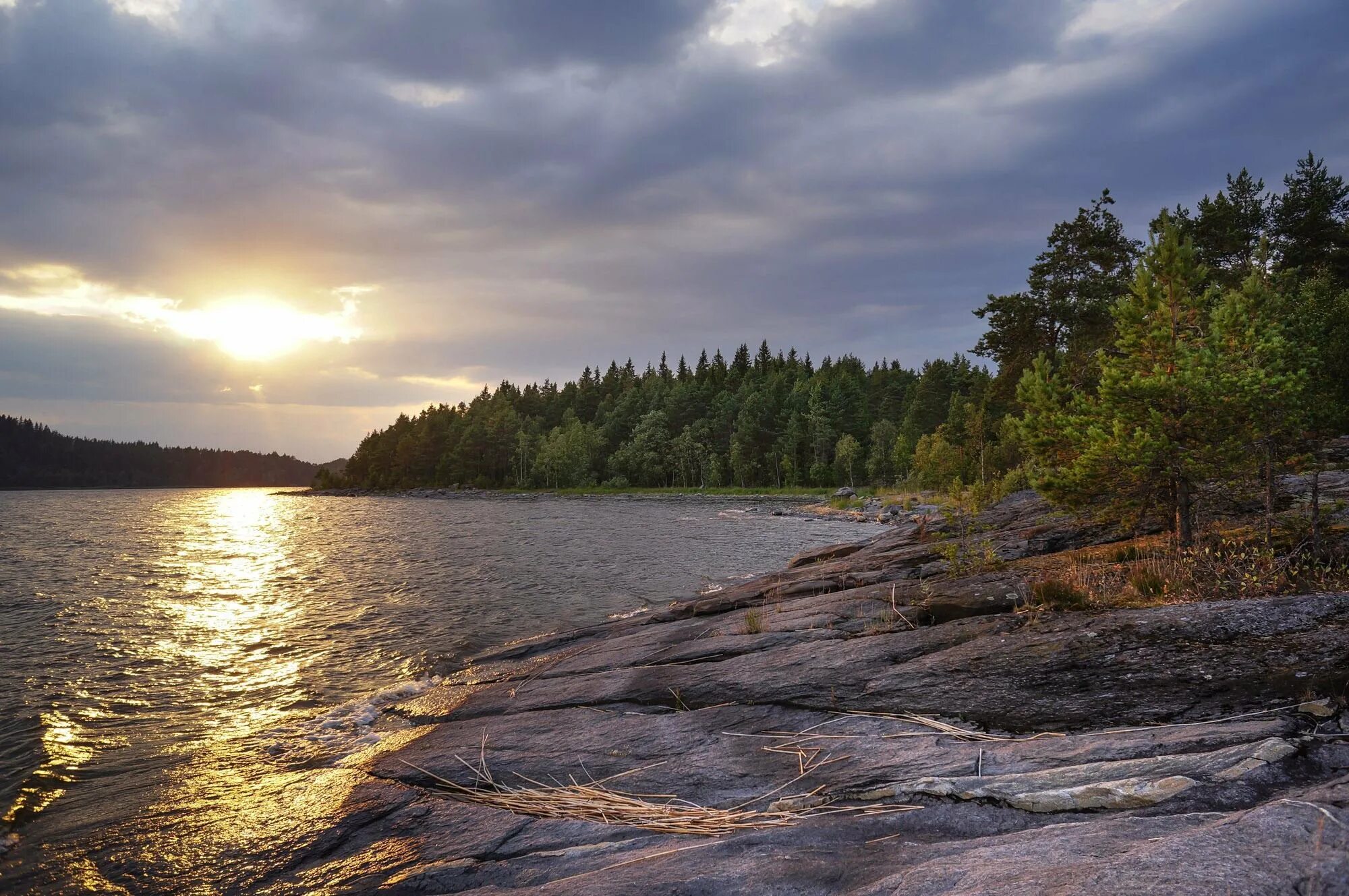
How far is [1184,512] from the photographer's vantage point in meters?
12.8

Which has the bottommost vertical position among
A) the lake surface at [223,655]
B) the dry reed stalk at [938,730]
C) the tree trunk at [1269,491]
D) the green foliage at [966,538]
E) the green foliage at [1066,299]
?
the lake surface at [223,655]

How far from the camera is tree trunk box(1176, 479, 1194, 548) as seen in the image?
12.7 m

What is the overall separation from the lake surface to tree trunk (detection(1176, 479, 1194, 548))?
14821 mm

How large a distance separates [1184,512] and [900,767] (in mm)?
10448

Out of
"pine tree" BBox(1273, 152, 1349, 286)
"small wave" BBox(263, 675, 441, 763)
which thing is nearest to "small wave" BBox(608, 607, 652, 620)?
"small wave" BBox(263, 675, 441, 763)

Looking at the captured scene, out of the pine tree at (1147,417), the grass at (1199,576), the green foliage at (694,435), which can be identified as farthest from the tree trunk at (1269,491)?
the green foliage at (694,435)

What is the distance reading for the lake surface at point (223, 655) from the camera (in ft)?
26.8

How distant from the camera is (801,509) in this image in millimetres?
80375

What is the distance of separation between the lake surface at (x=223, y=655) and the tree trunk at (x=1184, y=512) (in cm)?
1482

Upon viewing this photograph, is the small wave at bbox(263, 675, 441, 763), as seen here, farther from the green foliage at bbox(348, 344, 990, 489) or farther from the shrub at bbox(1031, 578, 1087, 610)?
the green foliage at bbox(348, 344, 990, 489)

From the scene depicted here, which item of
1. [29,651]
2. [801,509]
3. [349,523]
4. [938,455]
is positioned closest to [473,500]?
[349,523]

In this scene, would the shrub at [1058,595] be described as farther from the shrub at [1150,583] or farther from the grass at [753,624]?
the grass at [753,624]

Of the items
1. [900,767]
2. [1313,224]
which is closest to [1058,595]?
[900,767]

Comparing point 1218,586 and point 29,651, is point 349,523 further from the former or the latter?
point 1218,586
